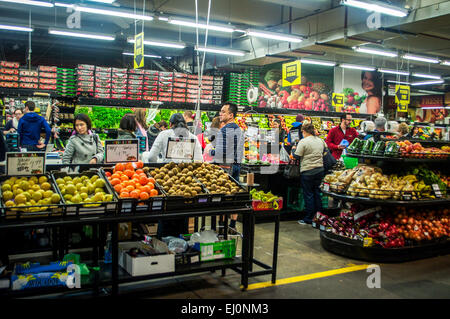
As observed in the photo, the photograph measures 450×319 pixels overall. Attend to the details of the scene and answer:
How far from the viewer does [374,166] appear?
5434mm

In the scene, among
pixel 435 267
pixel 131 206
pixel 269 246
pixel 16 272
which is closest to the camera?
pixel 16 272

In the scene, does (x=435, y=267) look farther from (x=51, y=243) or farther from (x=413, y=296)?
(x=51, y=243)

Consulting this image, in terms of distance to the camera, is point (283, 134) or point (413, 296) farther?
point (283, 134)

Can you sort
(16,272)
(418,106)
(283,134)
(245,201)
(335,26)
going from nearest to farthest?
(16,272) < (245,201) < (283,134) < (335,26) < (418,106)

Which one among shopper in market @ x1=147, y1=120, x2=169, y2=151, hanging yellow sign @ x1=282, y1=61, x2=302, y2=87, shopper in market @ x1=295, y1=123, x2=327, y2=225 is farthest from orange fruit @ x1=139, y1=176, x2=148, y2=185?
hanging yellow sign @ x1=282, y1=61, x2=302, y2=87

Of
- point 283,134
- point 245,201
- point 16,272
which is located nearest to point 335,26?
point 283,134

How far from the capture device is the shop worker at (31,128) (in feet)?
24.8

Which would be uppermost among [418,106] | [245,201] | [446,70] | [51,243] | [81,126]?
[446,70]

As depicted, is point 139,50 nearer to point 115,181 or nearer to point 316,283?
point 115,181

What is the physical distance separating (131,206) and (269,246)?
2605 mm

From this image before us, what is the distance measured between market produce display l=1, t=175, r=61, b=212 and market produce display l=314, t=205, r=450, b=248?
3.48 meters

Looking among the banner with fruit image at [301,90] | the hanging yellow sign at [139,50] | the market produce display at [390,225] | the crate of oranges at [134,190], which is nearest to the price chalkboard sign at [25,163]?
the crate of oranges at [134,190]

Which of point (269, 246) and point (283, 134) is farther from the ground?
point (283, 134)

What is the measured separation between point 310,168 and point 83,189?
161 inches
